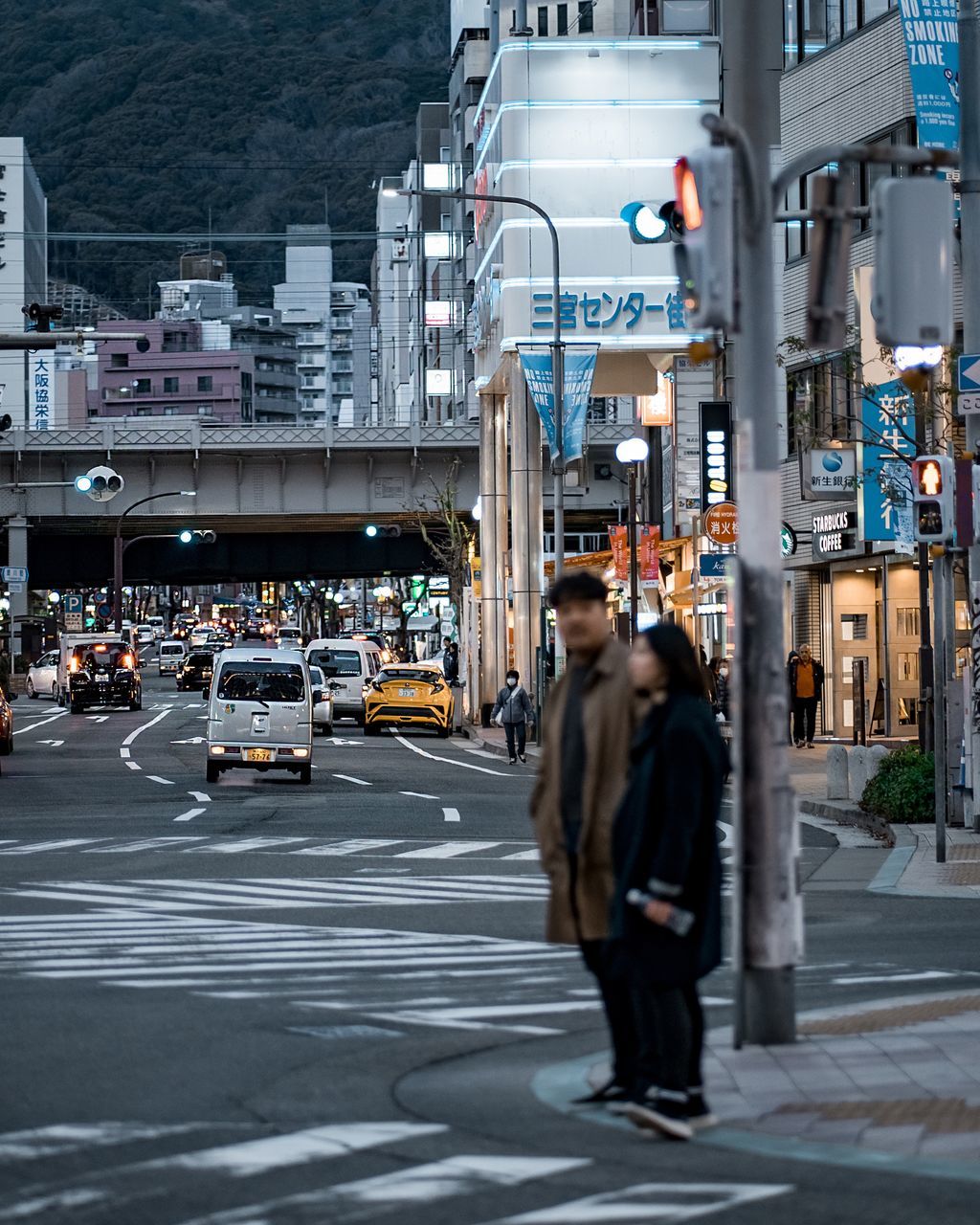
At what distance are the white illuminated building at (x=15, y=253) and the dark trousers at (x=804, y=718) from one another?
112844 millimetres

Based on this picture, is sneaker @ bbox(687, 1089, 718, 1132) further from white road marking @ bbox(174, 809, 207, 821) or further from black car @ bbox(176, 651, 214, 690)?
black car @ bbox(176, 651, 214, 690)

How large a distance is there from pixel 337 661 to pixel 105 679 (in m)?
13.1

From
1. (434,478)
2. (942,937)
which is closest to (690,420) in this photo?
(434,478)

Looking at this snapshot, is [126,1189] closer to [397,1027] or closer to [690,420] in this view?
[397,1027]

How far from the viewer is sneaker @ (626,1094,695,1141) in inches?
306

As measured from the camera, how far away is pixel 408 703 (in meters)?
54.9

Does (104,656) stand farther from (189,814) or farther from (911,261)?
(911,261)

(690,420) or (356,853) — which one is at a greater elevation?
(690,420)

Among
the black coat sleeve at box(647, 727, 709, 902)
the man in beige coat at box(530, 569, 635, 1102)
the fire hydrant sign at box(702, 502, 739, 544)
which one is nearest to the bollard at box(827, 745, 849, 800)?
the fire hydrant sign at box(702, 502, 739, 544)

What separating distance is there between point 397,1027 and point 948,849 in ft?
34.2

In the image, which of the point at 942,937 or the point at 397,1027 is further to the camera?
the point at 942,937

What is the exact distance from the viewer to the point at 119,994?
11.8 meters

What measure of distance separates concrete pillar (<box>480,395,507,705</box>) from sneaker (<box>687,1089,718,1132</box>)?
52223 mm

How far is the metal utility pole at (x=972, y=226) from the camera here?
2103 centimetres
